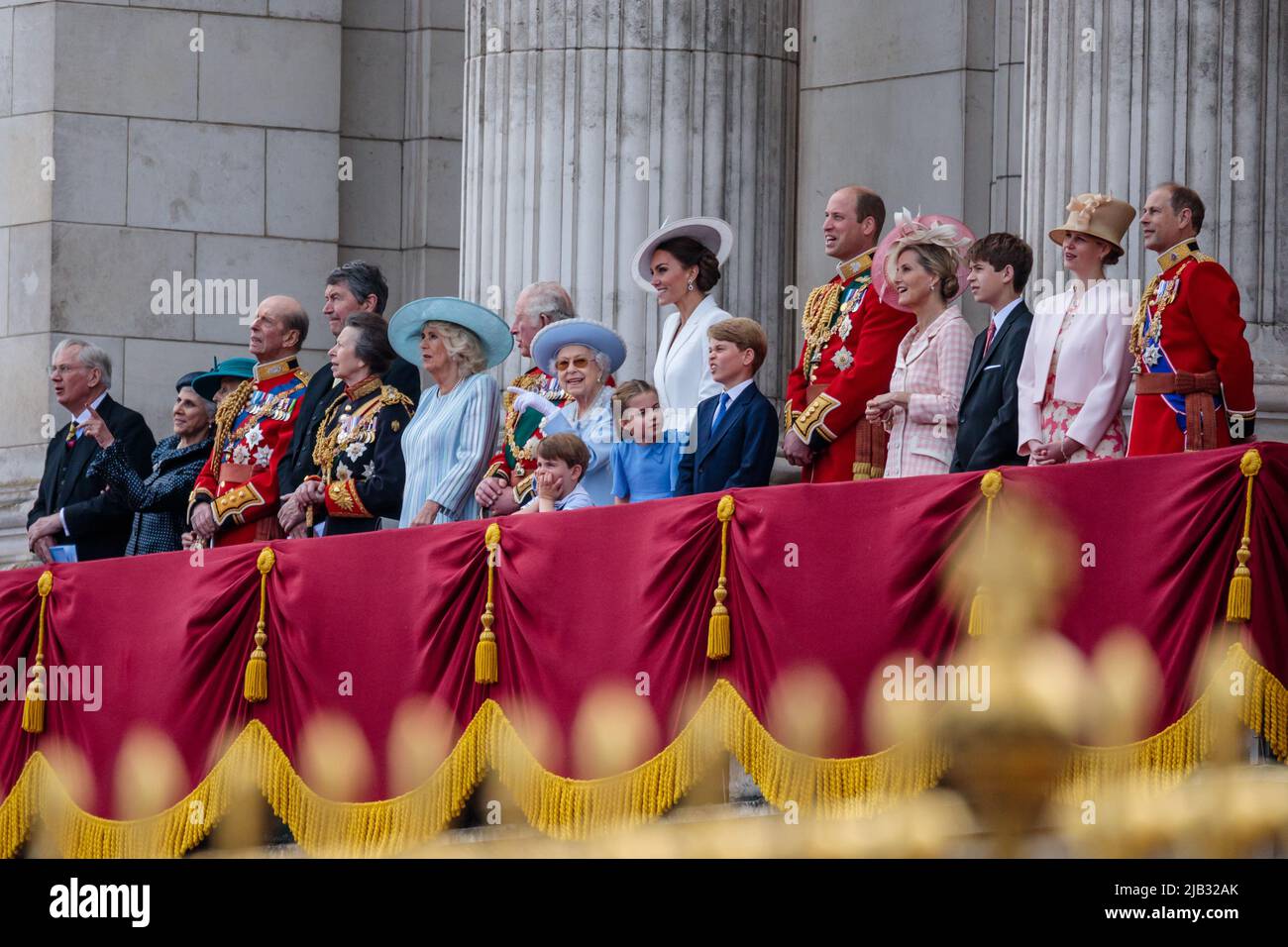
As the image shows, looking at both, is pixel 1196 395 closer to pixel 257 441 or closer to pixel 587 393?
pixel 587 393

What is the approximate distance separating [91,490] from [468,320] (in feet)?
10.5

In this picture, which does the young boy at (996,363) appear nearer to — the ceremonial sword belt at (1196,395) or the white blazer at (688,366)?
the ceremonial sword belt at (1196,395)

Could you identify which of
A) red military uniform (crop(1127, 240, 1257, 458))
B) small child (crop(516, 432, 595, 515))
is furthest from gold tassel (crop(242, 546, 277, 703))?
red military uniform (crop(1127, 240, 1257, 458))

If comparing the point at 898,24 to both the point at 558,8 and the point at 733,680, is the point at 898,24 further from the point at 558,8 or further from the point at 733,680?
the point at 733,680

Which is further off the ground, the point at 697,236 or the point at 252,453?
the point at 697,236

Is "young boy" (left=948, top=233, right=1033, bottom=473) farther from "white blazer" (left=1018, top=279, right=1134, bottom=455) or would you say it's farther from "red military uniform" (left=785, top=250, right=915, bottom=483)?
"red military uniform" (left=785, top=250, right=915, bottom=483)

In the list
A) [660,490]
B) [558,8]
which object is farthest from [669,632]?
[558,8]

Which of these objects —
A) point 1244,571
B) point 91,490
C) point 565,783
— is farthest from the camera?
point 91,490

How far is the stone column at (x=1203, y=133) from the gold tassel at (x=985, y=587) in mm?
3079

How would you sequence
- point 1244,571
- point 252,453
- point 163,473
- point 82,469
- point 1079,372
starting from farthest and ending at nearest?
point 82,469, point 163,473, point 252,453, point 1079,372, point 1244,571

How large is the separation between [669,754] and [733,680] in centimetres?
40

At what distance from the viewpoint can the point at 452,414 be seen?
553 inches

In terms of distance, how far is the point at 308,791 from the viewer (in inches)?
525

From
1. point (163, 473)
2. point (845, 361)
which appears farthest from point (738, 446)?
point (163, 473)
